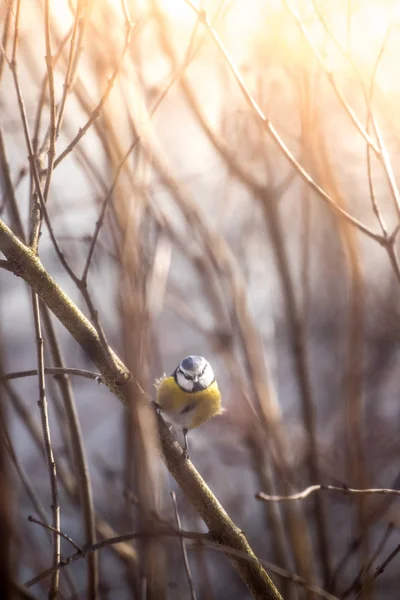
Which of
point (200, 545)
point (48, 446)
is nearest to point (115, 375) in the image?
point (48, 446)

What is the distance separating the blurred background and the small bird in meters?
0.10

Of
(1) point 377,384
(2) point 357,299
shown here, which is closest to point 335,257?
(1) point 377,384

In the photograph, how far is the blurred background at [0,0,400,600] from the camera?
3.31ft

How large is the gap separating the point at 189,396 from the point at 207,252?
18.4 inches

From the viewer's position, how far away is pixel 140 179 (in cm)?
133

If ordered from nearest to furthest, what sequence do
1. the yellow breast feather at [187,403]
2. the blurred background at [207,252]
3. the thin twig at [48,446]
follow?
the thin twig at [48,446]
the blurred background at [207,252]
the yellow breast feather at [187,403]

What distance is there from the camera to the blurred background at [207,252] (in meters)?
1.01

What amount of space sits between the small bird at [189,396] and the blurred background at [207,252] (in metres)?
0.10

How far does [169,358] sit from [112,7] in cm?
243

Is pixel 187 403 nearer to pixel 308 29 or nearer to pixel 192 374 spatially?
pixel 192 374

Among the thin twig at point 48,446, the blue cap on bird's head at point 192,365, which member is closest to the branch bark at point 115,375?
the thin twig at point 48,446

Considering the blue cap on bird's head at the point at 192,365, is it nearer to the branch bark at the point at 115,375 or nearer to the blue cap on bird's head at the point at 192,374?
the blue cap on bird's head at the point at 192,374

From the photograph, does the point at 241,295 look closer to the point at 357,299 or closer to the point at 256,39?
the point at 357,299

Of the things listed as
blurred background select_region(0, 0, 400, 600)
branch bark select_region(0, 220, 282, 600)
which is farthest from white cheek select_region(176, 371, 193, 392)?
A: branch bark select_region(0, 220, 282, 600)
